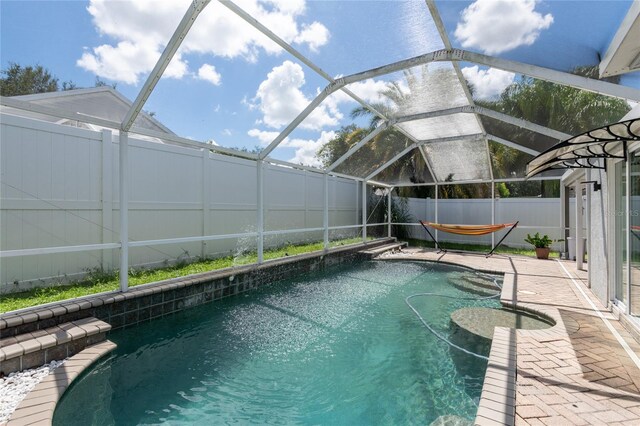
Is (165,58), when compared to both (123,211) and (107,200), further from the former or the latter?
(107,200)

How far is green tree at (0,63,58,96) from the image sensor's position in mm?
3195

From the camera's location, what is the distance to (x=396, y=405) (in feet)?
8.11

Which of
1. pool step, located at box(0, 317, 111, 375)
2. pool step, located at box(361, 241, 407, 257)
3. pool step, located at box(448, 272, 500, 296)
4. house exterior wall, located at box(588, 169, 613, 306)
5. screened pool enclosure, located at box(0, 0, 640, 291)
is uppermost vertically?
screened pool enclosure, located at box(0, 0, 640, 291)

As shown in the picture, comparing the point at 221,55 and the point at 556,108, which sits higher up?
the point at 221,55

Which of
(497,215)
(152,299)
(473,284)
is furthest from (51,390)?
(497,215)

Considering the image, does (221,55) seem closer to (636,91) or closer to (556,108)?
(636,91)

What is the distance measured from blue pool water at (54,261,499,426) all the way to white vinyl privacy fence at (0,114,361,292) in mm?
1250

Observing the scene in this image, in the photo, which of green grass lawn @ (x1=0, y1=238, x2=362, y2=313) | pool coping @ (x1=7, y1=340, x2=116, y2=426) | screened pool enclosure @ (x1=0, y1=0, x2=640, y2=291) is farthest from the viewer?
green grass lawn @ (x1=0, y1=238, x2=362, y2=313)

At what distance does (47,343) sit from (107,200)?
283cm

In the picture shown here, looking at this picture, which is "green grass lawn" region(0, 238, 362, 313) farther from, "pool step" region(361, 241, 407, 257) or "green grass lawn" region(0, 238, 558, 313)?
"pool step" region(361, 241, 407, 257)

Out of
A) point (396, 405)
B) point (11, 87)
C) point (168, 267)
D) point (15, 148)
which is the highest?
point (11, 87)

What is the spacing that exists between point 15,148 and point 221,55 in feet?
9.38

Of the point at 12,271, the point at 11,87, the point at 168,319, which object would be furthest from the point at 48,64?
the point at 168,319

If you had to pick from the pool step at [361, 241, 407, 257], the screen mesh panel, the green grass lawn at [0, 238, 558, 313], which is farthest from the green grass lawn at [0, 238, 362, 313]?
the screen mesh panel
